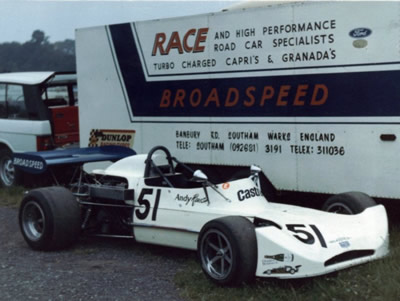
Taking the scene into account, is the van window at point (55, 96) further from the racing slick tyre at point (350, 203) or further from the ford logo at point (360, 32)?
the racing slick tyre at point (350, 203)

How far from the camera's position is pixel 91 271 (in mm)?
6398

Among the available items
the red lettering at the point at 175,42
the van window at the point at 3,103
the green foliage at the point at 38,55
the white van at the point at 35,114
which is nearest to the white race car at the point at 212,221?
the red lettering at the point at 175,42

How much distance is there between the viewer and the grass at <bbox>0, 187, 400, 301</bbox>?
5.14m

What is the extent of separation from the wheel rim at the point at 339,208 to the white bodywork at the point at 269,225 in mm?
266

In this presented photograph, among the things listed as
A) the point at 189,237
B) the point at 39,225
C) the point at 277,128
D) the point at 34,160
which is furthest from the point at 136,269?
the point at 277,128

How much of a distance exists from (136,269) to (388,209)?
355 cm

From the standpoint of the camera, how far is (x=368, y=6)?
7.40 m

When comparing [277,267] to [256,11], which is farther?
[256,11]

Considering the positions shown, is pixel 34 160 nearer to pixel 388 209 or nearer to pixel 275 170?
pixel 275 170

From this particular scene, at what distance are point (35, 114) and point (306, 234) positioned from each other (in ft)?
22.8

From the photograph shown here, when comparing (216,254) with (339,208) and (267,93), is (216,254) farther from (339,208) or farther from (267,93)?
(267,93)

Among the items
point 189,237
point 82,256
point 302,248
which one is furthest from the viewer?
point 82,256

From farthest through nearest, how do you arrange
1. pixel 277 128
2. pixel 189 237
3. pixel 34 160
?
pixel 277 128 → pixel 34 160 → pixel 189 237

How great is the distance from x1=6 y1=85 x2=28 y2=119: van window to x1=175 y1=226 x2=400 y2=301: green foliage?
6571 mm
